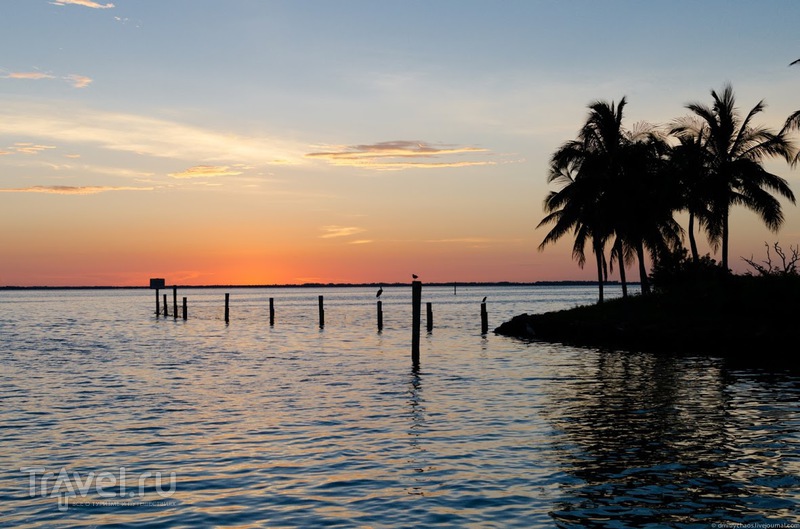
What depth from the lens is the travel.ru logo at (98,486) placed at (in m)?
11.1

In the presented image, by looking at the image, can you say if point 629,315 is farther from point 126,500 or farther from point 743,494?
point 126,500

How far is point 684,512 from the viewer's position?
997 cm

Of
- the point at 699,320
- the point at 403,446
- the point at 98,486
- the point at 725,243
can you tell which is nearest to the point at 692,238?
the point at 725,243

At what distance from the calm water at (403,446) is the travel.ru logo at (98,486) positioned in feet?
0.16

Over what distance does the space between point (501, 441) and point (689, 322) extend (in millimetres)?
24125

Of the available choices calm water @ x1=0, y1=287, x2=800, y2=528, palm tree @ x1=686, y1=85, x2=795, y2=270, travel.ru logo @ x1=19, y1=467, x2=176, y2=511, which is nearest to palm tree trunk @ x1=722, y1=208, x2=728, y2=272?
palm tree @ x1=686, y1=85, x2=795, y2=270

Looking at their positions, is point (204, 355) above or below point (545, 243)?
below

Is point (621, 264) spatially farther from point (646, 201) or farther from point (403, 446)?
point (403, 446)

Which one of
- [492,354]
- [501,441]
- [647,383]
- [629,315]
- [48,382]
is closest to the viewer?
[501,441]

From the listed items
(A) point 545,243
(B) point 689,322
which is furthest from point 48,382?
(A) point 545,243

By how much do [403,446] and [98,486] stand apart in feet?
17.6

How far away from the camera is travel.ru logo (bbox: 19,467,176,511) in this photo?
435 inches

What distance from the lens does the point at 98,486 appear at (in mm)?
11719

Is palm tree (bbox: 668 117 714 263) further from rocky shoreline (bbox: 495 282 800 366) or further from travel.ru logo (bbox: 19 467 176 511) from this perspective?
travel.ru logo (bbox: 19 467 176 511)
